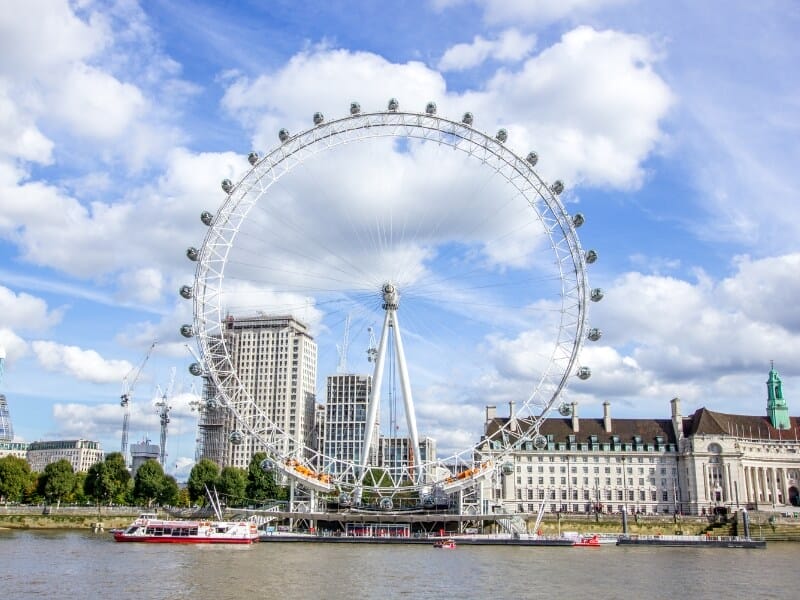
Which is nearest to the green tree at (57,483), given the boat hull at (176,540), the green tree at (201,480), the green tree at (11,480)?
the green tree at (11,480)

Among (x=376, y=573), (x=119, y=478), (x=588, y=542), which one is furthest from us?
(x=119, y=478)

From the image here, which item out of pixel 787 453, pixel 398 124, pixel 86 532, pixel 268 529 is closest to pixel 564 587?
pixel 398 124

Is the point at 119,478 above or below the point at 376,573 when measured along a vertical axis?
above

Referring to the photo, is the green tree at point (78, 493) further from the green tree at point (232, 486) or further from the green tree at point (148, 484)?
the green tree at point (232, 486)

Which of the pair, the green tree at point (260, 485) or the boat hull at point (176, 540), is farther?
the green tree at point (260, 485)

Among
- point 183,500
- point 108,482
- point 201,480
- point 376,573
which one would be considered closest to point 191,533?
point 376,573

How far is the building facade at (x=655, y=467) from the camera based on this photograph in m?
130

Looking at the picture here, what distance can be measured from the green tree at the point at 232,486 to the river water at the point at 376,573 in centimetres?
4545

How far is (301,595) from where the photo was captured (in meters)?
46.1

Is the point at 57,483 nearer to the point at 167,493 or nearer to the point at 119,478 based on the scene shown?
the point at 119,478

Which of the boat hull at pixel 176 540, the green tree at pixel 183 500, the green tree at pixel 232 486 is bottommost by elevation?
the boat hull at pixel 176 540

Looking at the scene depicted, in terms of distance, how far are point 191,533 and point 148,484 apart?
49.2m

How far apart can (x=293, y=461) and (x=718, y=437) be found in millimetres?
69635

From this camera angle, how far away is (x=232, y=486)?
5133 inches
